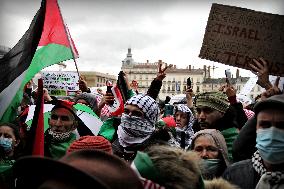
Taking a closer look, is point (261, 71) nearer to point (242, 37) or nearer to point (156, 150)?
point (242, 37)

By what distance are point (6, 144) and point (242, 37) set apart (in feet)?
7.39

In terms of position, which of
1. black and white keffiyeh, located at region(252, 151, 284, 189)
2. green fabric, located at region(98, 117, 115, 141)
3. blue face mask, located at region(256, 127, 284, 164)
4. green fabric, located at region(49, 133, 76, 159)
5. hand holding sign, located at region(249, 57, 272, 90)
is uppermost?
hand holding sign, located at region(249, 57, 272, 90)

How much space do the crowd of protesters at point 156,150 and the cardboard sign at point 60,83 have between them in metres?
1.15

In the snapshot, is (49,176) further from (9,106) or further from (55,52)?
(55,52)

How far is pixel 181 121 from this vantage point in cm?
605

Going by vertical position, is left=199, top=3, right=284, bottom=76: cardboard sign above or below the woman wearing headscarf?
above

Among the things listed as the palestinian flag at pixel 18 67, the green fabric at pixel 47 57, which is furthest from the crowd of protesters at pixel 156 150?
the green fabric at pixel 47 57

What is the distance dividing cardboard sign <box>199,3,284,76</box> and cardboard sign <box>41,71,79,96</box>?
364 cm

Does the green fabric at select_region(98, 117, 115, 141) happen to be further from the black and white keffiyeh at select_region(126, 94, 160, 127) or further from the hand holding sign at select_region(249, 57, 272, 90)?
the hand holding sign at select_region(249, 57, 272, 90)

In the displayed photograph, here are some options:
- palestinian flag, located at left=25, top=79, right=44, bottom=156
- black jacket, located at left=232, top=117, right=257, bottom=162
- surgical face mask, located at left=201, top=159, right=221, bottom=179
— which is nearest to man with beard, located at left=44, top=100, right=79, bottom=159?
palestinian flag, located at left=25, top=79, right=44, bottom=156

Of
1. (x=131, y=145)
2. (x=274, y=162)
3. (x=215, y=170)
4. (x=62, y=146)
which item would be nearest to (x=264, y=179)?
(x=274, y=162)

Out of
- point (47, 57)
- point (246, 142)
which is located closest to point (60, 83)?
point (47, 57)

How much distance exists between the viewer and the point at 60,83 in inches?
287

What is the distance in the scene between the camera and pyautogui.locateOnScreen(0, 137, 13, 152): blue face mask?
3.97m
